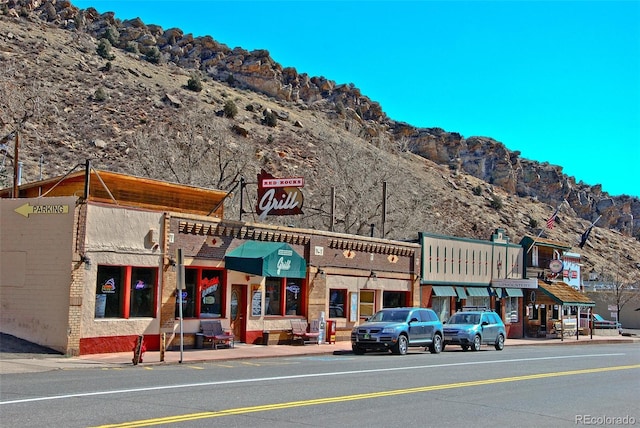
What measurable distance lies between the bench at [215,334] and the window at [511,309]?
22.2 meters

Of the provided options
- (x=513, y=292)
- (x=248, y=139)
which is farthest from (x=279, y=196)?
(x=248, y=139)

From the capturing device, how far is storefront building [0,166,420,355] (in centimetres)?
2025

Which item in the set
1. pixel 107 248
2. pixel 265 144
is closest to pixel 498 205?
pixel 265 144

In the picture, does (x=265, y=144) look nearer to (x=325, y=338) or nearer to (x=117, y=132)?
(x=117, y=132)

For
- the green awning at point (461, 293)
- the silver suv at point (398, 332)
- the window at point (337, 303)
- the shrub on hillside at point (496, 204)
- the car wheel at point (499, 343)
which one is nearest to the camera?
the silver suv at point (398, 332)

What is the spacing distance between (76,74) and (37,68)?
12.3 ft

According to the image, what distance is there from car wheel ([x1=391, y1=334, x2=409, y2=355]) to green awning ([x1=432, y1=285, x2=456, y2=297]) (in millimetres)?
11249

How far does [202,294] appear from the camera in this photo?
80.1ft

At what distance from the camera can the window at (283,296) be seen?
88.5 feet

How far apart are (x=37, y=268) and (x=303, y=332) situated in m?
10.5

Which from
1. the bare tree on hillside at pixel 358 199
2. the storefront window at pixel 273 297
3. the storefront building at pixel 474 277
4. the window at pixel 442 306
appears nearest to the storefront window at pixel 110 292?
the storefront window at pixel 273 297

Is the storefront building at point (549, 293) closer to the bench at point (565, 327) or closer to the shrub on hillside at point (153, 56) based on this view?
the bench at point (565, 327)

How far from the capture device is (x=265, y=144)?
6619 centimetres

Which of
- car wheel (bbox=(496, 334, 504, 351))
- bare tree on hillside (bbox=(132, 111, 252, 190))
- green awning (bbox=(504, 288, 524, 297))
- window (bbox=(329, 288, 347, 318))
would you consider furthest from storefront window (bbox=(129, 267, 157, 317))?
green awning (bbox=(504, 288, 524, 297))
